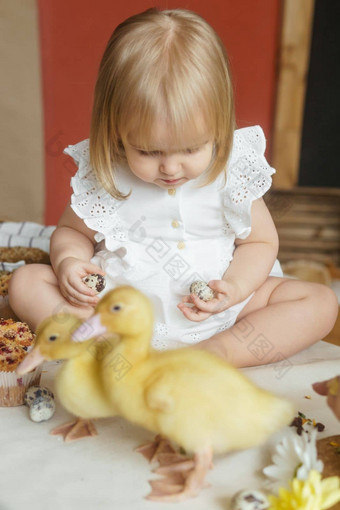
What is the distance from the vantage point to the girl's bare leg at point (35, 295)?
0.87 m

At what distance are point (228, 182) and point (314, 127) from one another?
1.11 metres

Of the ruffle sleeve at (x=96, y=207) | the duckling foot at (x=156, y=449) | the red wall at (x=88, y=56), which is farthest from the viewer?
the red wall at (x=88, y=56)

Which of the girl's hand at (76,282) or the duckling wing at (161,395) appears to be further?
the girl's hand at (76,282)

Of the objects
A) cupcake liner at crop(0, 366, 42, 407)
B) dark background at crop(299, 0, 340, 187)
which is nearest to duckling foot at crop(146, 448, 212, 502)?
cupcake liner at crop(0, 366, 42, 407)

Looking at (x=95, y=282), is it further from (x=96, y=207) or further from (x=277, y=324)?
(x=277, y=324)

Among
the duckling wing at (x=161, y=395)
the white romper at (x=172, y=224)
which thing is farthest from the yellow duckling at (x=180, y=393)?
the white romper at (x=172, y=224)

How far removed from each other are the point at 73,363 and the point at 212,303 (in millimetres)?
284

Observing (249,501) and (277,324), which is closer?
(249,501)

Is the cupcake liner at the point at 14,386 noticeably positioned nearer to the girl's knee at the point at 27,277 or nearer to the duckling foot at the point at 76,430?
the duckling foot at the point at 76,430

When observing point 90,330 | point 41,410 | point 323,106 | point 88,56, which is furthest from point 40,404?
point 323,106

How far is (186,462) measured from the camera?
556 millimetres

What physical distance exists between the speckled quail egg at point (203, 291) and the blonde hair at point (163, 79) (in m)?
0.21

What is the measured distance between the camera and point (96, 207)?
919mm

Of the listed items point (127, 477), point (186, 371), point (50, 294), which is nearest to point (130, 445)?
point (127, 477)
